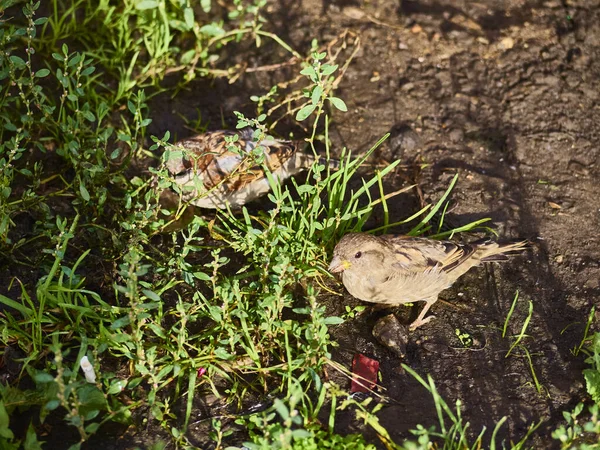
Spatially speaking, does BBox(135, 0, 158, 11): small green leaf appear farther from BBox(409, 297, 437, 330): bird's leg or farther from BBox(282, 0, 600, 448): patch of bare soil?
BBox(409, 297, 437, 330): bird's leg

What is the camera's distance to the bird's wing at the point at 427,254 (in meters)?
4.53

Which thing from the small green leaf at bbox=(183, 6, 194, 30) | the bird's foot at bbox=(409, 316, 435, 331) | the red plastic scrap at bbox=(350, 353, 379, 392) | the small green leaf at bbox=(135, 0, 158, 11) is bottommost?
the red plastic scrap at bbox=(350, 353, 379, 392)

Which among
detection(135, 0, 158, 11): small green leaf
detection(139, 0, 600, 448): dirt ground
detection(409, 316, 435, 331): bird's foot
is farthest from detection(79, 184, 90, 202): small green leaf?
detection(409, 316, 435, 331): bird's foot

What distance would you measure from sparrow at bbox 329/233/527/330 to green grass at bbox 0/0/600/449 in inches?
9.6

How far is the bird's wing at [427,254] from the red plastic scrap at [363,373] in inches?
23.2

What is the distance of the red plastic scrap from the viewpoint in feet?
14.0

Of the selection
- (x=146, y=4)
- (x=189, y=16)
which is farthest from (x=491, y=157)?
(x=146, y=4)

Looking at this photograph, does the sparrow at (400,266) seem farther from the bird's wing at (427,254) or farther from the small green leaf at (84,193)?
the small green leaf at (84,193)

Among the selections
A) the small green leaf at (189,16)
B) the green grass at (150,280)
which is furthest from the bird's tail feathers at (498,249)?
the small green leaf at (189,16)

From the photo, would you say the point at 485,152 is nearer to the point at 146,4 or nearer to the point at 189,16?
the point at 189,16

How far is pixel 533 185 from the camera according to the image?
17.6 ft

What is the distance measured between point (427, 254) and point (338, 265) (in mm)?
572

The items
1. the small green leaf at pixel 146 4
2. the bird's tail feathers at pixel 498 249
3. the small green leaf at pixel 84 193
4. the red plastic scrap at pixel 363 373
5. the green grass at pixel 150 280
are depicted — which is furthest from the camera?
the small green leaf at pixel 146 4

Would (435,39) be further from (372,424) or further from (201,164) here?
(372,424)
